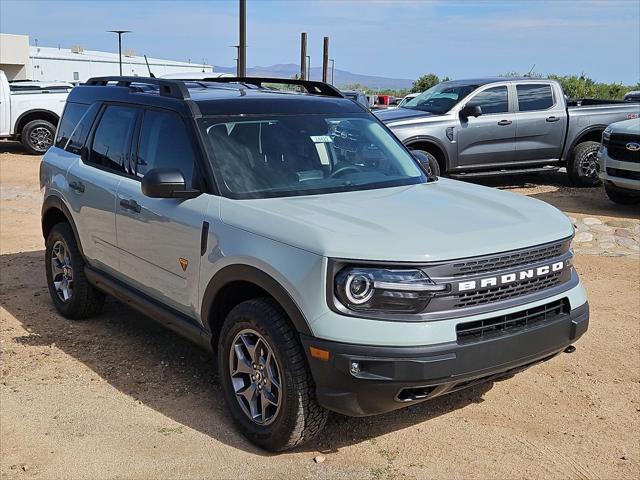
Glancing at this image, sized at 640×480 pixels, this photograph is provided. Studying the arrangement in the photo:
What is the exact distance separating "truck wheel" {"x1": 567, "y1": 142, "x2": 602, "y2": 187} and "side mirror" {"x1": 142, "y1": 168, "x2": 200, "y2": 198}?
9.75m

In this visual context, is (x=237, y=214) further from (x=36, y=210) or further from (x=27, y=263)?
(x=36, y=210)

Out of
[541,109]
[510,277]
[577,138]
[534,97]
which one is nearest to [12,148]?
[534,97]

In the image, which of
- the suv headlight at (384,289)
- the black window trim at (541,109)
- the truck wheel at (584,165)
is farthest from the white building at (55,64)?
the suv headlight at (384,289)

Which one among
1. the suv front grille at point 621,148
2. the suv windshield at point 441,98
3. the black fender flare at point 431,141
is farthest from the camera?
the suv windshield at point 441,98

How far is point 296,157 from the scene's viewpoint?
4.39m

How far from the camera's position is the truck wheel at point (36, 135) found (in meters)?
16.8

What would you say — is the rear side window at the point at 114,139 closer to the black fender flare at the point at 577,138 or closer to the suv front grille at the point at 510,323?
the suv front grille at the point at 510,323

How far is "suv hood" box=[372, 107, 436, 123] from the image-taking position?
11.4m

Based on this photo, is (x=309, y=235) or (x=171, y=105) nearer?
(x=309, y=235)

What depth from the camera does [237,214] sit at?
3840 millimetres

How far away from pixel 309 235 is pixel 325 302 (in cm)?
33

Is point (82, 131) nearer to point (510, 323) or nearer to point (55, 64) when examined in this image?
point (510, 323)

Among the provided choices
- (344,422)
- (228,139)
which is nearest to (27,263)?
(228,139)

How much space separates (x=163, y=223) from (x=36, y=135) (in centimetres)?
1410
